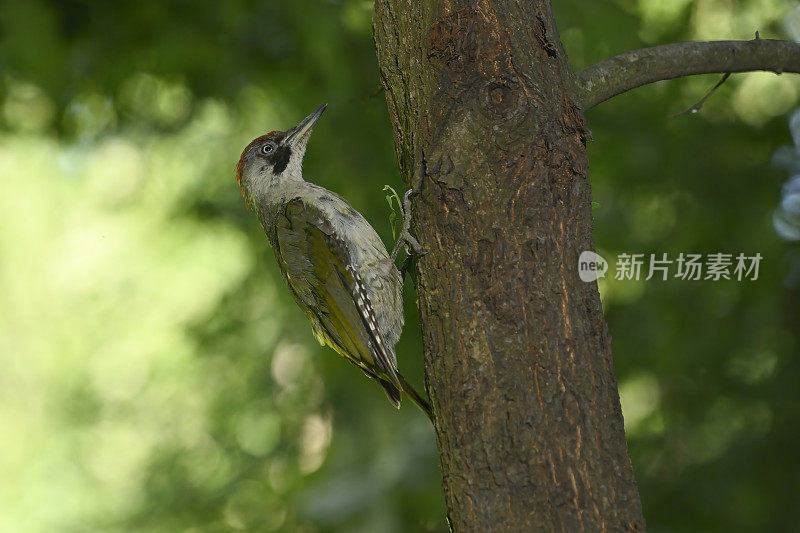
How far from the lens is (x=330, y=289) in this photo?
3.10 m

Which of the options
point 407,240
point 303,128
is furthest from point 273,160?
point 407,240

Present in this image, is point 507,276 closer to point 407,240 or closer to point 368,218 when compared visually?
point 407,240

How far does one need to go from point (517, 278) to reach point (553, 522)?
53cm

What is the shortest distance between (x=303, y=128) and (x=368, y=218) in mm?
485

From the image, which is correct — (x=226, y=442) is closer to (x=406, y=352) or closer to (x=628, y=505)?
(x=406, y=352)

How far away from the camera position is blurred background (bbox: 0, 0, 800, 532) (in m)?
3.05

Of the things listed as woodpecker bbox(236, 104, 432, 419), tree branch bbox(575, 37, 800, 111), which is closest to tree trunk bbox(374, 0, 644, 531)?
tree branch bbox(575, 37, 800, 111)

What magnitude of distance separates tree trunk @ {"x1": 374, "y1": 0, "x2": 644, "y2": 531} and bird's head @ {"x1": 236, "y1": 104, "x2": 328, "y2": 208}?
1.34m
